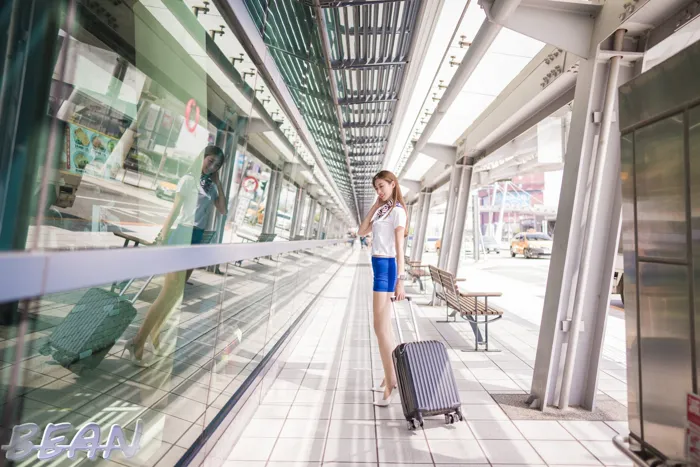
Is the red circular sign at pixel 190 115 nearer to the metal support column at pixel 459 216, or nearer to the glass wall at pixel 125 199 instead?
the glass wall at pixel 125 199

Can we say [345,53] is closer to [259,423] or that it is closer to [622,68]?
[622,68]

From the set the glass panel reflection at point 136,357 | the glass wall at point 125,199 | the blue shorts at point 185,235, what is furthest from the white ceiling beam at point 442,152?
the blue shorts at point 185,235

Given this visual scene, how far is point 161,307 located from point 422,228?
43.4 feet

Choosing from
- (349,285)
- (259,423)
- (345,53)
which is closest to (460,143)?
(345,53)

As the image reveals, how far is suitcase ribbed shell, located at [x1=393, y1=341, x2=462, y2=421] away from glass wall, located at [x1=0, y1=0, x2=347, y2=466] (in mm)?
1130

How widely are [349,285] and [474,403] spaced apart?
7570 millimetres

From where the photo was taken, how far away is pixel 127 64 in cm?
105

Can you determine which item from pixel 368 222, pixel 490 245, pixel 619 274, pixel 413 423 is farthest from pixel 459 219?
pixel 490 245

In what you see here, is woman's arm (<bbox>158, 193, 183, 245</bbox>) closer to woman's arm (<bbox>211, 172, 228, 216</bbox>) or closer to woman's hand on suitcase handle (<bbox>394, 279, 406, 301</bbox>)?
woman's arm (<bbox>211, 172, 228, 216</bbox>)

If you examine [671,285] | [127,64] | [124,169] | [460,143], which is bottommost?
[671,285]

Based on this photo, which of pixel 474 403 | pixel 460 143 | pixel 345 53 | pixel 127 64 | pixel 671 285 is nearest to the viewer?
pixel 127 64

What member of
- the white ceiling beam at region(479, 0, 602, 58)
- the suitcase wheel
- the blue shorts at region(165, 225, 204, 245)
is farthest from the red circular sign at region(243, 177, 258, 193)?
the white ceiling beam at region(479, 0, 602, 58)

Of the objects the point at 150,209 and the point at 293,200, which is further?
the point at 293,200

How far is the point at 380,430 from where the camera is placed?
2482 millimetres
